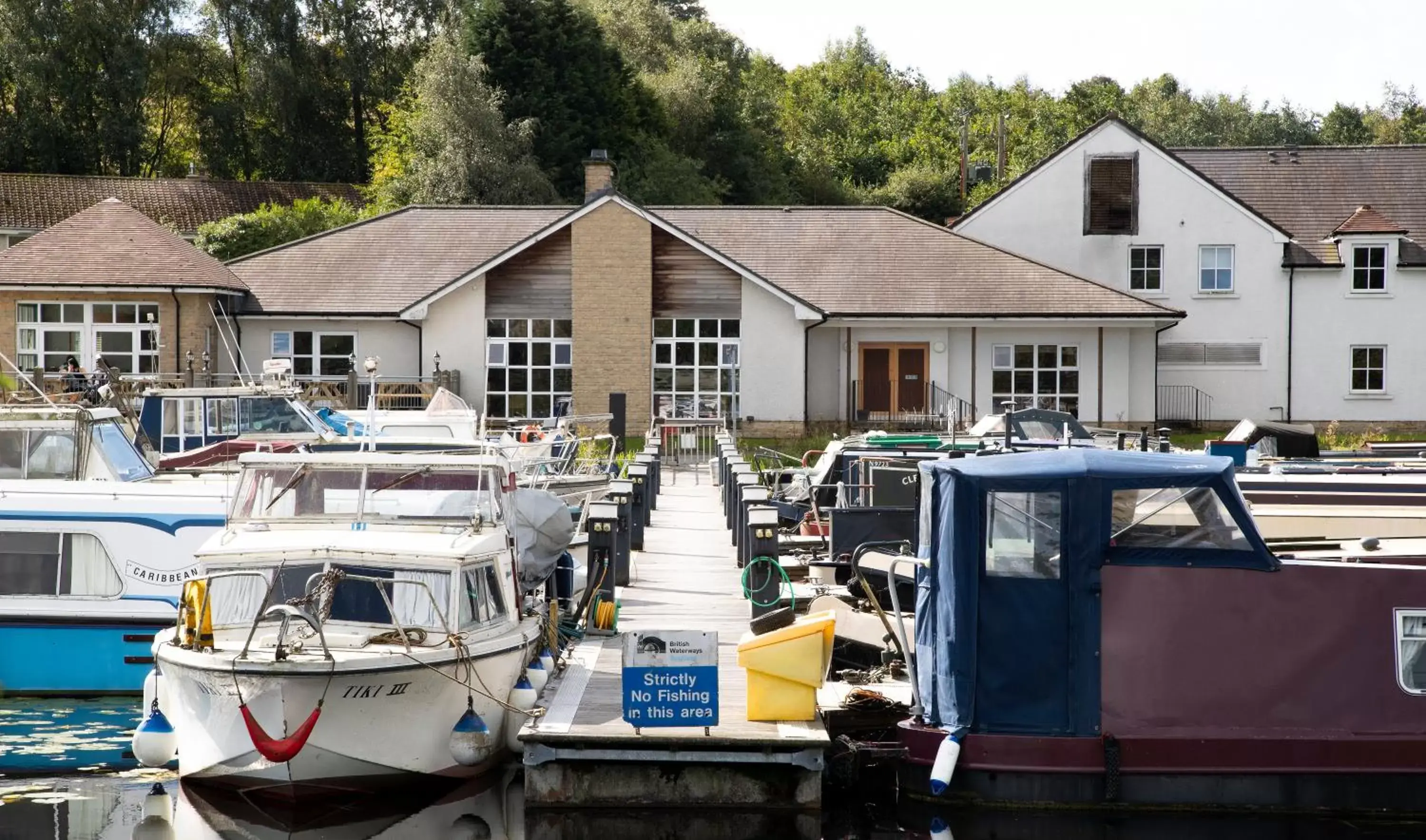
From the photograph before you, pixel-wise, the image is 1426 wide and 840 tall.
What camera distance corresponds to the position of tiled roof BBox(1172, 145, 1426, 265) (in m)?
47.9

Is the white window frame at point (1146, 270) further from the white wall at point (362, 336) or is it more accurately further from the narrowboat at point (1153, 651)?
the narrowboat at point (1153, 651)

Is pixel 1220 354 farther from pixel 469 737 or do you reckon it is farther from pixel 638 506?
pixel 469 737

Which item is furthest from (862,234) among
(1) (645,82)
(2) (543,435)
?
(1) (645,82)

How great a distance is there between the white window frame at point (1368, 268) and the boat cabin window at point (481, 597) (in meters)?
37.2

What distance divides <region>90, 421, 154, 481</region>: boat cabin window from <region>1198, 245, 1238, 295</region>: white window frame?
32.9m

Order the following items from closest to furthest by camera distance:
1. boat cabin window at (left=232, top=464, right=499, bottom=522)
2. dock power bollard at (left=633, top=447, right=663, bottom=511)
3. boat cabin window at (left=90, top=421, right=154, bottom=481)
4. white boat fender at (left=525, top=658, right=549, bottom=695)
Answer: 1. white boat fender at (left=525, top=658, right=549, bottom=695)
2. boat cabin window at (left=232, top=464, right=499, bottom=522)
3. boat cabin window at (left=90, top=421, right=154, bottom=481)
4. dock power bollard at (left=633, top=447, right=663, bottom=511)

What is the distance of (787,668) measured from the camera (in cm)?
1402

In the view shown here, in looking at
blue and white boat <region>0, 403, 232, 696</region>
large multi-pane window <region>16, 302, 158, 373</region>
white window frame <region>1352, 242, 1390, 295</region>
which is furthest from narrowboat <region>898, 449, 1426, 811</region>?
white window frame <region>1352, 242, 1390, 295</region>

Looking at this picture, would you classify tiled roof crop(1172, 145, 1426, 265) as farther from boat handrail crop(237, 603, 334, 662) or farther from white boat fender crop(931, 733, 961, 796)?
boat handrail crop(237, 603, 334, 662)

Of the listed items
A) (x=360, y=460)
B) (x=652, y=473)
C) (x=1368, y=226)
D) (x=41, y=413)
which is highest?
(x=1368, y=226)

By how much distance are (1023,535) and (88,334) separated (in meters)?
32.8

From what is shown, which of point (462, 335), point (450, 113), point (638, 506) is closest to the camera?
point (638, 506)

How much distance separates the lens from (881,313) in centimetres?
4138

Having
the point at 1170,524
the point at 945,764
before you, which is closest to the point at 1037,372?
the point at 1170,524
